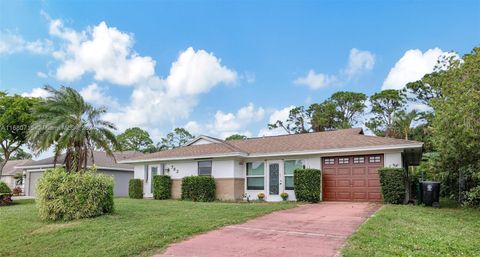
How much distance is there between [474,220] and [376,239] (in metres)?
5.01

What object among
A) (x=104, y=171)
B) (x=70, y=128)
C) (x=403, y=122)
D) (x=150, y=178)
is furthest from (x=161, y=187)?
(x=403, y=122)

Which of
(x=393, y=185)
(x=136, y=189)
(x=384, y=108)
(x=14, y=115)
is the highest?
(x=384, y=108)

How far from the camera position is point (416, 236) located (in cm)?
759

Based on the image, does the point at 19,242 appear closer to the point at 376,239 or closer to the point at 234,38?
the point at 376,239

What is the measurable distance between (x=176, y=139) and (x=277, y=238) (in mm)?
50111

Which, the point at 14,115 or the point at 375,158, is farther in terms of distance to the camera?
the point at 14,115

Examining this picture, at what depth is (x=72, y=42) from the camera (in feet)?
53.7

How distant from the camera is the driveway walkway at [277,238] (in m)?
6.67

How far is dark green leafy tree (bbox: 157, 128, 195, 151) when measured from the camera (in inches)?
2186

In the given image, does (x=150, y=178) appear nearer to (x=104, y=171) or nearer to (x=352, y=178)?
(x=104, y=171)

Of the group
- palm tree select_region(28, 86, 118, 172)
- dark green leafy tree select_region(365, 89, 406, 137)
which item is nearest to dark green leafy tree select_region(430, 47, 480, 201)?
palm tree select_region(28, 86, 118, 172)

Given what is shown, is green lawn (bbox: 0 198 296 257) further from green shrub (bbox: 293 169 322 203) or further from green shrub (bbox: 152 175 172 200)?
green shrub (bbox: 152 175 172 200)

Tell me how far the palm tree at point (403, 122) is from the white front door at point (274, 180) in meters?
19.0

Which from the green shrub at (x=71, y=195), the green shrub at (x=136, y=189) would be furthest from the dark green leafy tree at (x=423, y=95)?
the green shrub at (x=71, y=195)
